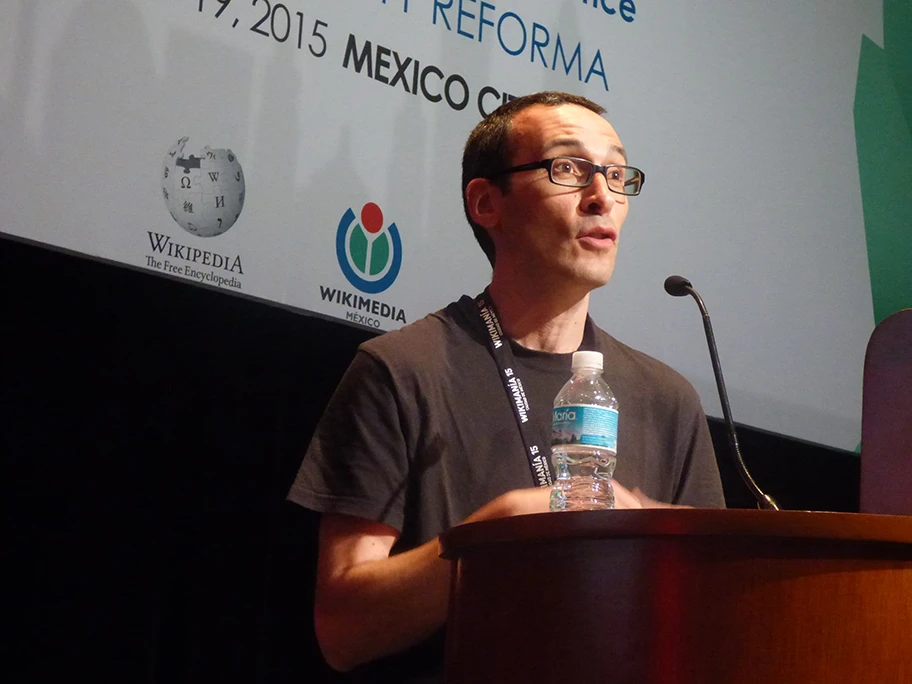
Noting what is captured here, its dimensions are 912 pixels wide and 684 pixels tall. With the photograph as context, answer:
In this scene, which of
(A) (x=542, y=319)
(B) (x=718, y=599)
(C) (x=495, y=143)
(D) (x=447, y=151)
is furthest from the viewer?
(D) (x=447, y=151)

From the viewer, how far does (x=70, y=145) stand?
6.38 ft

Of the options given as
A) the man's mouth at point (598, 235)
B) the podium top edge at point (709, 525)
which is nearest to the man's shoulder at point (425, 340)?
the man's mouth at point (598, 235)

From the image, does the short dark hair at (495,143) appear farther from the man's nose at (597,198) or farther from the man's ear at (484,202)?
the man's nose at (597,198)

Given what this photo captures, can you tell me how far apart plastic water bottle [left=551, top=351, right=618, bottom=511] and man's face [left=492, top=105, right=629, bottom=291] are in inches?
8.0

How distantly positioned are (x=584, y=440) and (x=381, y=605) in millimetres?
446

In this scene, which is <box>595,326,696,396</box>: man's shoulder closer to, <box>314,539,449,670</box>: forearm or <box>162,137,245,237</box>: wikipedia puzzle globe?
<box>314,539,449,670</box>: forearm

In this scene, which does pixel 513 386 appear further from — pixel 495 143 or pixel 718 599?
pixel 718 599

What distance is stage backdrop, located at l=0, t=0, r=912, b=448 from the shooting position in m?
1.99

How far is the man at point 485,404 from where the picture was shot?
62.5 inches

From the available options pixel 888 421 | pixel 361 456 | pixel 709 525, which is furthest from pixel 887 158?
pixel 709 525

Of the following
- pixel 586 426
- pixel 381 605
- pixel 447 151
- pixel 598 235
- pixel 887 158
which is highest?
pixel 887 158

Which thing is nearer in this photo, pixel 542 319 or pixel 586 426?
pixel 586 426

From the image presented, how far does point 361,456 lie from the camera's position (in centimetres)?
166

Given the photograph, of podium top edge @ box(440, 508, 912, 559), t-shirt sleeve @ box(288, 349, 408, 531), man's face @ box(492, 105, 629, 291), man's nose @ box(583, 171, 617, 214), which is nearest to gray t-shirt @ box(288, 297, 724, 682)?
t-shirt sleeve @ box(288, 349, 408, 531)
